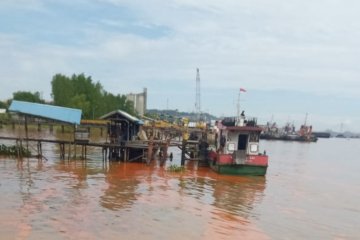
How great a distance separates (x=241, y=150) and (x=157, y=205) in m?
12.9

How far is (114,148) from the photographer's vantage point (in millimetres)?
35625

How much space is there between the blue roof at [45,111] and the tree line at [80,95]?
190ft

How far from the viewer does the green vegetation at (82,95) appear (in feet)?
307

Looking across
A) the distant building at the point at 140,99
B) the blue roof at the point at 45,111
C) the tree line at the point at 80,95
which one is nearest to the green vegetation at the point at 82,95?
the tree line at the point at 80,95

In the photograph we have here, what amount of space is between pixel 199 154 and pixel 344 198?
45.0 feet

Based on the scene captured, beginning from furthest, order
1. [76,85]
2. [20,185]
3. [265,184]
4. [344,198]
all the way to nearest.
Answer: [76,85] < [265,184] < [344,198] < [20,185]

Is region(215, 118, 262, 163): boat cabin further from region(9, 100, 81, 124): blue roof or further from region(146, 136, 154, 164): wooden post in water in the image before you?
region(9, 100, 81, 124): blue roof

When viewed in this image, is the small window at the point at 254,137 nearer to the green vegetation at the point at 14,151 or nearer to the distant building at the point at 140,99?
the green vegetation at the point at 14,151

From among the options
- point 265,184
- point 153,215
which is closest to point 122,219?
point 153,215

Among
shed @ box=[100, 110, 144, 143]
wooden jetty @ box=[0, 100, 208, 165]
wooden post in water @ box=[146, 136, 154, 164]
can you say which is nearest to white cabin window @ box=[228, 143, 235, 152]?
wooden jetty @ box=[0, 100, 208, 165]

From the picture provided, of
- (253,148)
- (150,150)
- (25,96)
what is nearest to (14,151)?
(150,150)

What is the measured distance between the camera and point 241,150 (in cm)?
3216

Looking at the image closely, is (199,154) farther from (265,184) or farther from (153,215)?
(153,215)

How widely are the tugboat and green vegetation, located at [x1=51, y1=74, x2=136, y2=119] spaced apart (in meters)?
63.7
